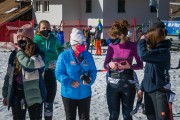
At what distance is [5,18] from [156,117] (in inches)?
1519

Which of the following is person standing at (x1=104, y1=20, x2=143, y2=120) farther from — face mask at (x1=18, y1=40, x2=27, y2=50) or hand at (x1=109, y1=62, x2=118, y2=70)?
face mask at (x1=18, y1=40, x2=27, y2=50)

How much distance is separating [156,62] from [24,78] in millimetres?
1761

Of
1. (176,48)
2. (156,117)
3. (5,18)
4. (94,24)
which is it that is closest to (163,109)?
(156,117)

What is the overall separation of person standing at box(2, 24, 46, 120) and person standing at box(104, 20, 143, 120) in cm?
108

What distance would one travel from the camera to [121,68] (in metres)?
5.77

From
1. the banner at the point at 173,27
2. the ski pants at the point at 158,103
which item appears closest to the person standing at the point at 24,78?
the ski pants at the point at 158,103

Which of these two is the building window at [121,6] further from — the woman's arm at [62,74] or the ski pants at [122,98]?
the woman's arm at [62,74]

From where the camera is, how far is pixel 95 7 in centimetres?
3278

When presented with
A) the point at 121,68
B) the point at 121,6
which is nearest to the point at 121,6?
the point at 121,6

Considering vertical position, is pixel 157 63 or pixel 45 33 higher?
pixel 45 33

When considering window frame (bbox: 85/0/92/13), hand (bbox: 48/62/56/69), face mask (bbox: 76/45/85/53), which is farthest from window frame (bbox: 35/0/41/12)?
face mask (bbox: 76/45/85/53)

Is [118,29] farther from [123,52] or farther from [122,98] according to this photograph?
[122,98]

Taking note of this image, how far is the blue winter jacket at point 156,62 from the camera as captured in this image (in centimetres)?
532

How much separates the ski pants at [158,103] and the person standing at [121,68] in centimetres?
38
